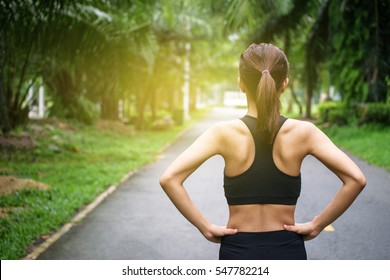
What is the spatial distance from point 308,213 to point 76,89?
14.9 meters

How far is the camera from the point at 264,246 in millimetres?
2076

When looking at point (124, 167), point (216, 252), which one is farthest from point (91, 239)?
point (124, 167)

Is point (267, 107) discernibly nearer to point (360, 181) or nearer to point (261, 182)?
point (261, 182)

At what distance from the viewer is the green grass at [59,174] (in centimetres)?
520

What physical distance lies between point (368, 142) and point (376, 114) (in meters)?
1.96

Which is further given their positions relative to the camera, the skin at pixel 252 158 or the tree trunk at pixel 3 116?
the tree trunk at pixel 3 116

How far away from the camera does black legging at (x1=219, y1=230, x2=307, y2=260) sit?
208 cm

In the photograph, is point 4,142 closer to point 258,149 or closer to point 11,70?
point 11,70

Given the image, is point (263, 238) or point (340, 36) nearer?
point (263, 238)

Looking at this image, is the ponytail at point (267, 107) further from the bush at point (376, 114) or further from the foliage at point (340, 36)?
the bush at point (376, 114)

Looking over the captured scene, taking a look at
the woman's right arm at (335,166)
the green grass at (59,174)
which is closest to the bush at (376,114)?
the green grass at (59,174)

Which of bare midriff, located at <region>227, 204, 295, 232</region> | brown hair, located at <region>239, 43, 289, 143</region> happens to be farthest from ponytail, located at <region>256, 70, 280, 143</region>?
bare midriff, located at <region>227, 204, 295, 232</region>

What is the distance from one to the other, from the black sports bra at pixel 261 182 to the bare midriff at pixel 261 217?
3cm

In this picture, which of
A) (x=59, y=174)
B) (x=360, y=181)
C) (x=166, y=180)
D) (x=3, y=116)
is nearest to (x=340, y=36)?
(x=59, y=174)
